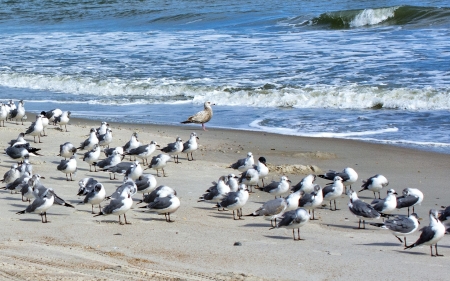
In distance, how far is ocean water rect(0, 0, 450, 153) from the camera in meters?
18.3

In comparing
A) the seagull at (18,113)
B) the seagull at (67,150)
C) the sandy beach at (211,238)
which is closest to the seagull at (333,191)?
the sandy beach at (211,238)

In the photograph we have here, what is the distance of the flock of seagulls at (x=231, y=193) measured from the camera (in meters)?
9.21

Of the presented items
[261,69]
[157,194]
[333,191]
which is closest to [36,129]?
[157,194]

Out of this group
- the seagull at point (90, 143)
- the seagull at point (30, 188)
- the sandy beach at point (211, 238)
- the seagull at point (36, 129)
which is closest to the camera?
the sandy beach at point (211, 238)

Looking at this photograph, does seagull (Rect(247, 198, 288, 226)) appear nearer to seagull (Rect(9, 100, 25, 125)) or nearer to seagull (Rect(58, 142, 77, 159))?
seagull (Rect(58, 142, 77, 159))

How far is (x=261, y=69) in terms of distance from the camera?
24734 millimetres

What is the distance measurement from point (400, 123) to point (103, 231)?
9543mm

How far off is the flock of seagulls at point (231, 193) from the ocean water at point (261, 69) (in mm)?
3916

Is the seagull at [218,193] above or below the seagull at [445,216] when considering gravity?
above

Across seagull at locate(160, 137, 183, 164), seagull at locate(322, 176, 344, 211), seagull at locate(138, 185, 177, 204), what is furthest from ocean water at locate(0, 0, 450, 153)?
seagull at locate(138, 185, 177, 204)

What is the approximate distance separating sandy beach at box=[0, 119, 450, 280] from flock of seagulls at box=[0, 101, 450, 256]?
17cm

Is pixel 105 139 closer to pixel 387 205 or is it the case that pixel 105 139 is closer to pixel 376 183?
pixel 376 183

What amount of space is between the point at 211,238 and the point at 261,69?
16.1 metres

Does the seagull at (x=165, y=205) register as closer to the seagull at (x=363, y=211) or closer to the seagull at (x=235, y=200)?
the seagull at (x=235, y=200)
